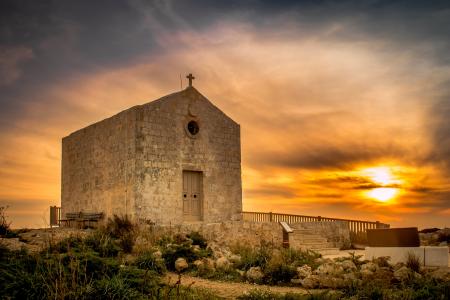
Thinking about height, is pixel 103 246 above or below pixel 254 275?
above

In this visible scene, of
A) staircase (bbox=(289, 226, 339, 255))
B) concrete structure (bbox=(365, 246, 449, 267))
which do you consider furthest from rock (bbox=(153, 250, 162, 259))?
staircase (bbox=(289, 226, 339, 255))

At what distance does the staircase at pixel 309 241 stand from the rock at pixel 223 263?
529 cm

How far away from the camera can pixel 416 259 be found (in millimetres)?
10961

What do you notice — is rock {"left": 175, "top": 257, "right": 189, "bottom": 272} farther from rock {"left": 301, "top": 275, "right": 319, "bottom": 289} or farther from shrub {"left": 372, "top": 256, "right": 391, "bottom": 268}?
shrub {"left": 372, "top": 256, "right": 391, "bottom": 268}

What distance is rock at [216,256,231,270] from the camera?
36.7ft

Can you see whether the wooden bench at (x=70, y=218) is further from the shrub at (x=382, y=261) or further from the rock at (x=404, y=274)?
the rock at (x=404, y=274)

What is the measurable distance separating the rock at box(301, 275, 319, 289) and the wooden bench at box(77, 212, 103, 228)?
1210 cm

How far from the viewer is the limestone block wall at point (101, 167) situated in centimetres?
1828

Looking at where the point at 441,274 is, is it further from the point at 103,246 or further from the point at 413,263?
the point at 103,246

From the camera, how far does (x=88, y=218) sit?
66.1 feet

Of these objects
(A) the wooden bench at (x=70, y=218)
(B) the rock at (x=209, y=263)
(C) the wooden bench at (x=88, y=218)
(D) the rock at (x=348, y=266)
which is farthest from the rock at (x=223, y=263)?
(A) the wooden bench at (x=70, y=218)

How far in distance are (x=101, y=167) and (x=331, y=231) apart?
963cm

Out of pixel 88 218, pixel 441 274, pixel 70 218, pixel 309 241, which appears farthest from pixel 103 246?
pixel 70 218

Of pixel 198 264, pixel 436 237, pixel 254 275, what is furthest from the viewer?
pixel 436 237
